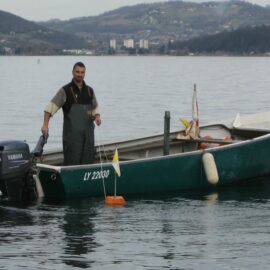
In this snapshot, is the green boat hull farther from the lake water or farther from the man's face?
the man's face

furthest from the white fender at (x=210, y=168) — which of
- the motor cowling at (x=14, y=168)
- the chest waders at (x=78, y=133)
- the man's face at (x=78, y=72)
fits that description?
the motor cowling at (x=14, y=168)

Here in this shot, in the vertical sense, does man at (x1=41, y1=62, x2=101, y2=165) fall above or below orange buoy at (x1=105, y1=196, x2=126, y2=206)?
above

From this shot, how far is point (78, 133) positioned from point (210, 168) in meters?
2.56

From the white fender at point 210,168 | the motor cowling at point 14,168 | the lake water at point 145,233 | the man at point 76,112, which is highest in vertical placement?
the man at point 76,112

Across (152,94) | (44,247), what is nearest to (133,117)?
(152,94)

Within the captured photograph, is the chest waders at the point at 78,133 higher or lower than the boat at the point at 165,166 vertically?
higher

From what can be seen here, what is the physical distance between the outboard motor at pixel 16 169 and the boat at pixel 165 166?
0.97ft

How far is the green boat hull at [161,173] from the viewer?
46.0 feet

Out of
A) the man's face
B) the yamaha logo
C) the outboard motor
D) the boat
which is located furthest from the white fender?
the yamaha logo

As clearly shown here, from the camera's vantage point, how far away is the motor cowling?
43.0 ft

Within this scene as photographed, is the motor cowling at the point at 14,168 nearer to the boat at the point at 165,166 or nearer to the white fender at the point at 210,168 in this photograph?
the boat at the point at 165,166

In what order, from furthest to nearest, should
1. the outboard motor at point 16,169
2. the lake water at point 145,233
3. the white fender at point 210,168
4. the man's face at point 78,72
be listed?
the white fender at point 210,168 → the man's face at point 78,72 → the outboard motor at point 16,169 → the lake water at point 145,233

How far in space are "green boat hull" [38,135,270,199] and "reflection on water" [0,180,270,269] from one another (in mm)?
243

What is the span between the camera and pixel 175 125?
117ft
